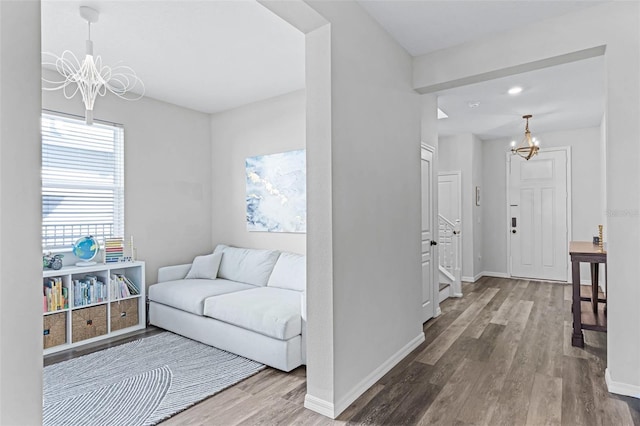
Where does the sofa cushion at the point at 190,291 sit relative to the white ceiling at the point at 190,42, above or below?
below

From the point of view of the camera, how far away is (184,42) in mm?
2996

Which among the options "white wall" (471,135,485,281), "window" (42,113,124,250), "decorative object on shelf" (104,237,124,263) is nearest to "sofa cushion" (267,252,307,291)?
"decorative object on shelf" (104,237,124,263)

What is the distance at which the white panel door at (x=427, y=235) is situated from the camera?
155 inches

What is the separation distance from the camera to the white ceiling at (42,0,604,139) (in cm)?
252

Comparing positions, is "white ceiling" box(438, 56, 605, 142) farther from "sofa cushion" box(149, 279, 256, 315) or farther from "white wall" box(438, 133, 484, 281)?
"sofa cushion" box(149, 279, 256, 315)

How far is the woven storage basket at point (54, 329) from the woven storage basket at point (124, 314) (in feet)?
1.42

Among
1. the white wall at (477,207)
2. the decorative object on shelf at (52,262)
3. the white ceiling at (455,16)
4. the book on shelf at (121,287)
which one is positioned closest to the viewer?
the white ceiling at (455,16)

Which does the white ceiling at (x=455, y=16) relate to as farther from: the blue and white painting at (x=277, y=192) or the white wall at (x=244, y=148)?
the blue and white painting at (x=277, y=192)

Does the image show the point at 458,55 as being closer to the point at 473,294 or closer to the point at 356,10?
the point at 356,10

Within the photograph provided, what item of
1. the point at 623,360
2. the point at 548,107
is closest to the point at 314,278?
the point at 623,360

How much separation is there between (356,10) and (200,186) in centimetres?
333

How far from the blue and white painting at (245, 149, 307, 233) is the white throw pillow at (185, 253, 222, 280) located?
605 millimetres

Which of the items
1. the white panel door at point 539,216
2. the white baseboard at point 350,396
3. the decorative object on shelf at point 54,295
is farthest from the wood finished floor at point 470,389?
the white panel door at point 539,216

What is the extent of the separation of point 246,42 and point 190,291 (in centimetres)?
243
